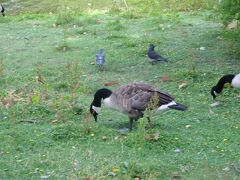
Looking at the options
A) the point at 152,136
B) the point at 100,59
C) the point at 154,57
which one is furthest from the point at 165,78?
the point at 152,136

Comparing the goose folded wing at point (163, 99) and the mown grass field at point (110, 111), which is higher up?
the goose folded wing at point (163, 99)

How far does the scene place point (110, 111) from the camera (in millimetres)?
7641

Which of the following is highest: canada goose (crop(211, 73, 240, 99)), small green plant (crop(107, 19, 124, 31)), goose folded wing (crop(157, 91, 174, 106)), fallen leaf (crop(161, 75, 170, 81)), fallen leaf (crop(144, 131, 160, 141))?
goose folded wing (crop(157, 91, 174, 106))

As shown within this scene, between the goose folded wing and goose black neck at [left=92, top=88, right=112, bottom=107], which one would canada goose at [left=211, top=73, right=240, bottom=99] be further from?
goose black neck at [left=92, top=88, right=112, bottom=107]

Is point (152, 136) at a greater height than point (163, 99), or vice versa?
point (163, 99)

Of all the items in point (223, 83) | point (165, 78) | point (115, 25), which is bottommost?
point (115, 25)

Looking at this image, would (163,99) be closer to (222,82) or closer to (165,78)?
(222,82)

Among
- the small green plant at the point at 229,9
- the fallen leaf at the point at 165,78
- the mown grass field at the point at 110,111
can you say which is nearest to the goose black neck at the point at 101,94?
the mown grass field at the point at 110,111

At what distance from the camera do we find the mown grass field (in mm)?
5586

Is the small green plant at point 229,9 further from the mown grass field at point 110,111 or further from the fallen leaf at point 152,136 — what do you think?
the fallen leaf at point 152,136

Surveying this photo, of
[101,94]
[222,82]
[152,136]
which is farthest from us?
[222,82]

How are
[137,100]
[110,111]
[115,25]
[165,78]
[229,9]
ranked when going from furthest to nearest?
[115,25] < [229,9] < [165,78] < [110,111] < [137,100]

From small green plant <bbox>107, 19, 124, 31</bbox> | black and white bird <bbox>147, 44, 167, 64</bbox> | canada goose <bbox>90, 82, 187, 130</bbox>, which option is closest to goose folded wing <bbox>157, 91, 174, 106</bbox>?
canada goose <bbox>90, 82, 187, 130</bbox>

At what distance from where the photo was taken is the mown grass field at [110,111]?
18.3ft
